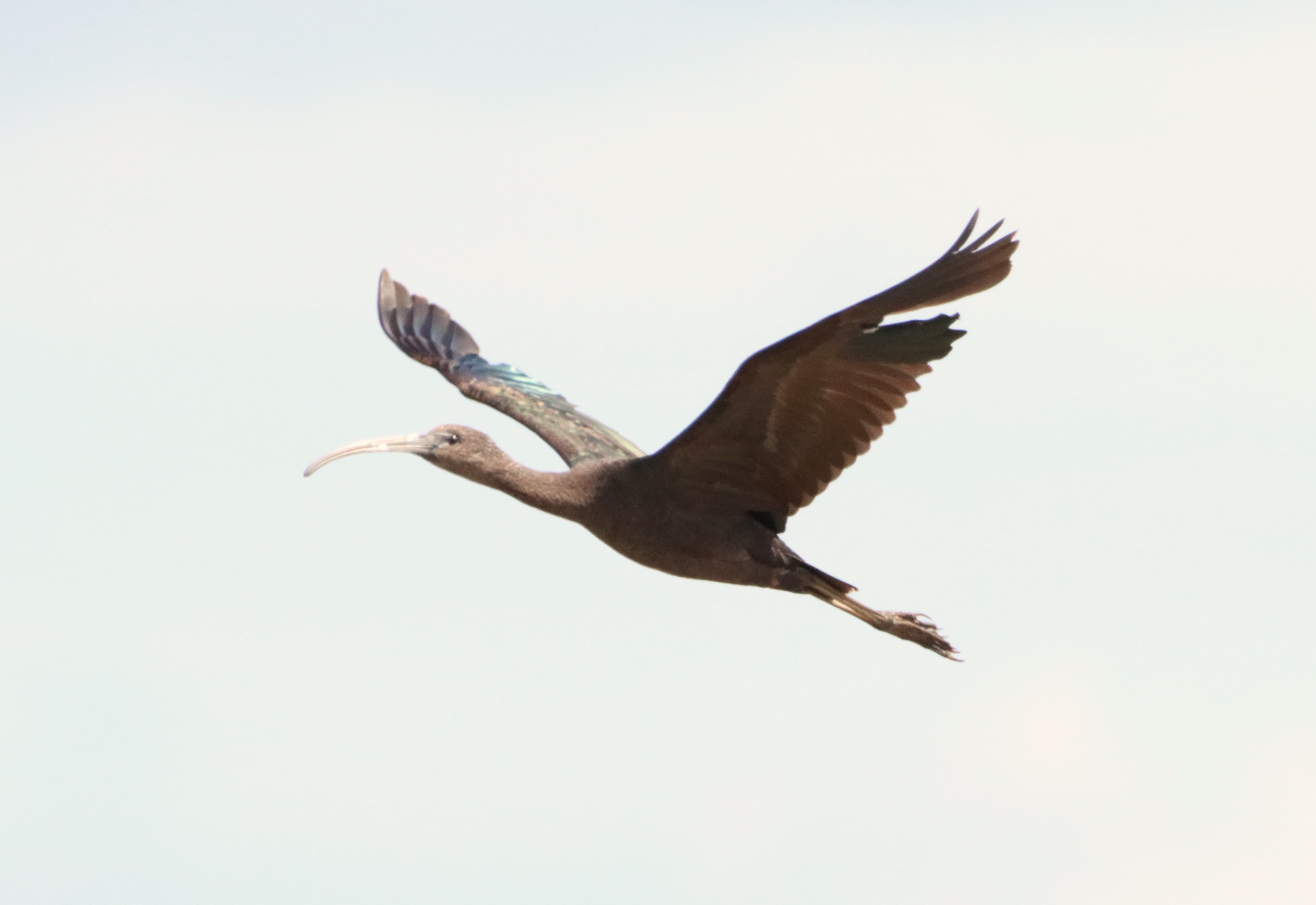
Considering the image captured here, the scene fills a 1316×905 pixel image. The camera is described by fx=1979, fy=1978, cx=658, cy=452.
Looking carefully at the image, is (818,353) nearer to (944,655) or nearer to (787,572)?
(787,572)

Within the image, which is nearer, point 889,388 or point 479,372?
point 889,388

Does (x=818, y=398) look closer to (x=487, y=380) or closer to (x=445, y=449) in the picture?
(x=445, y=449)

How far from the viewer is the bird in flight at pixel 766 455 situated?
9461 millimetres

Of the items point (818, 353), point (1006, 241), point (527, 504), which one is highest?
point (1006, 241)

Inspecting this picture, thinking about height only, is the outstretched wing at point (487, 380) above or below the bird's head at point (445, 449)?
above

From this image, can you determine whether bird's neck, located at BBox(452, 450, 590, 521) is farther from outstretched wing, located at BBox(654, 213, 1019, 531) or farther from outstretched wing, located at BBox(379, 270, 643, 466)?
outstretched wing, located at BBox(379, 270, 643, 466)

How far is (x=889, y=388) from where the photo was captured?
984 centimetres

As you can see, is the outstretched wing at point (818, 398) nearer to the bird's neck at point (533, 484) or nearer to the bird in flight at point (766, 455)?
the bird in flight at point (766, 455)

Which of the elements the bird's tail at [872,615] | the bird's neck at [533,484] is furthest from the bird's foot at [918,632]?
the bird's neck at [533,484]

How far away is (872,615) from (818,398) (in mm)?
2046

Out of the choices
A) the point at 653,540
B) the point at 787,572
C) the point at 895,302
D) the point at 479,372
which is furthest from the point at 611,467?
the point at 479,372

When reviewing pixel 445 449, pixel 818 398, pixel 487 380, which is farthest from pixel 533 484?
pixel 487 380

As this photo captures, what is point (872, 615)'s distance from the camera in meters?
11.5

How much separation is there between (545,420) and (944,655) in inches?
118
